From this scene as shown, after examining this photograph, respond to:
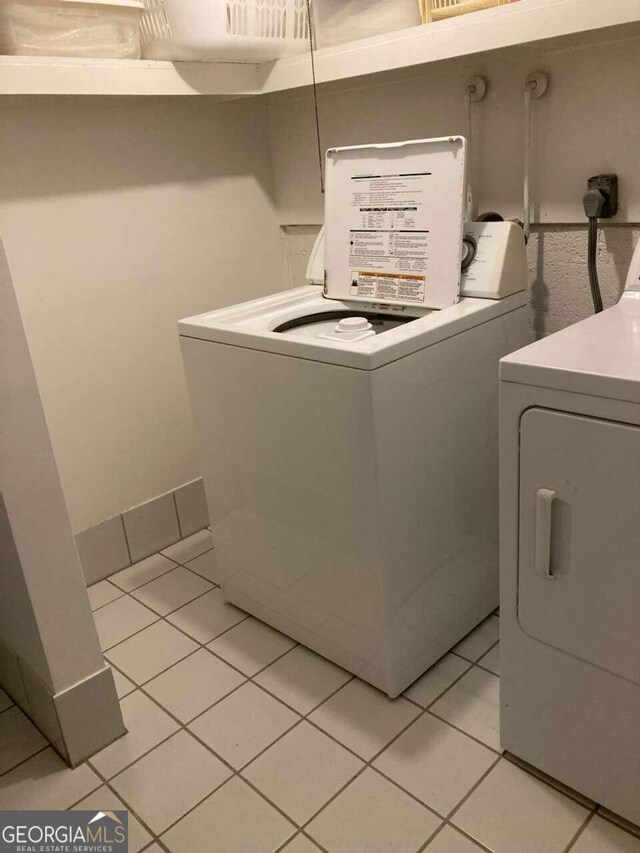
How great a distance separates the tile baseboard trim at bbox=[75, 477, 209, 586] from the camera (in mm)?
2080

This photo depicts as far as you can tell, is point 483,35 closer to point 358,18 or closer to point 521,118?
point 521,118

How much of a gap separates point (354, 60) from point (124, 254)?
2.71 feet

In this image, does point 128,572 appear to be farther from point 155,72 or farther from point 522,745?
point 155,72

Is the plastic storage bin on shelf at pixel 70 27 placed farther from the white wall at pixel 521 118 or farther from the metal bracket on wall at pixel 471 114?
the metal bracket on wall at pixel 471 114

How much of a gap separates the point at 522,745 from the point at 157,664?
2.98 feet

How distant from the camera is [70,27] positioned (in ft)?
5.34

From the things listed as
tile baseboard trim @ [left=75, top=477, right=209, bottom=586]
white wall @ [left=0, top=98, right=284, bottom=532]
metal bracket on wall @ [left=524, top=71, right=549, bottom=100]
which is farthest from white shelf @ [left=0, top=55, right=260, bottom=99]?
tile baseboard trim @ [left=75, top=477, right=209, bottom=586]

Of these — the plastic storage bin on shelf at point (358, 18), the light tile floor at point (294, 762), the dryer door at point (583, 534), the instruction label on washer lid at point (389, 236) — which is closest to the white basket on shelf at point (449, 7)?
the plastic storage bin on shelf at point (358, 18)

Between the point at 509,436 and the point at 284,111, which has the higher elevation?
the point at 284,111


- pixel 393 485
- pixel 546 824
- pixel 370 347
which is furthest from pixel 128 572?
pixel 546 824

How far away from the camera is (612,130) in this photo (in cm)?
151

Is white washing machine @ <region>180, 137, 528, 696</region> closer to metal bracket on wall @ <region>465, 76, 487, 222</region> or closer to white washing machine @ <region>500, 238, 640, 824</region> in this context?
metal bracket on wall @ <region>465, 76, 487, 222</region>

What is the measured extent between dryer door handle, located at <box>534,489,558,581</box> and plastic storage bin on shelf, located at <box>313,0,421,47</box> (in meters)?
1.22

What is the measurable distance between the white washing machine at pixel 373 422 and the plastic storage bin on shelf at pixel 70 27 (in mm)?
618
